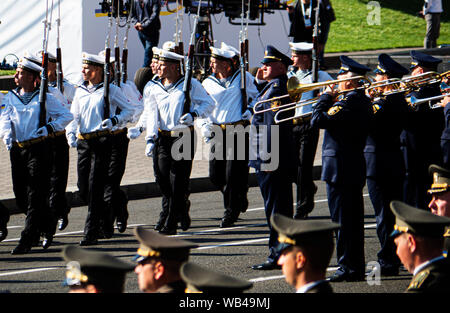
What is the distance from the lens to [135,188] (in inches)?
492

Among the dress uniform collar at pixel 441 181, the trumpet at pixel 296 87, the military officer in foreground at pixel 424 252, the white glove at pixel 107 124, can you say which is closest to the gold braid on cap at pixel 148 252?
the military officer in foreground at pixel 424 252

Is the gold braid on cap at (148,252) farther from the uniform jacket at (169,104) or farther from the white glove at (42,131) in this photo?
the uniform jacket at (169,104)

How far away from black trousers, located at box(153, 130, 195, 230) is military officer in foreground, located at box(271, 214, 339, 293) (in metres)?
5.38

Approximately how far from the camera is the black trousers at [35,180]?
377 inches

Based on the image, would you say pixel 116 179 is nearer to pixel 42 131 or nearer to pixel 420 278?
pixel 42 131

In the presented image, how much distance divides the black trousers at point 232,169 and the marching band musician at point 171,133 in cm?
68

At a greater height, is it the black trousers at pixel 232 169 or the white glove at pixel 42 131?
the white glove at pixel 42 131

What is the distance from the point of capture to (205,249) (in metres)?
9.30

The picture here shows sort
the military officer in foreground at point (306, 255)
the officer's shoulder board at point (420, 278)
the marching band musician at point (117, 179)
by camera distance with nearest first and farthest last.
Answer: the military officer in foreground at point (306, 255) < the officer's shoulder board at point (420, 278) < the marching band musician at point (117, 179)

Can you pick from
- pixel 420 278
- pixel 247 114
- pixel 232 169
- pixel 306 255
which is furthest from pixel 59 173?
pixel 420 278

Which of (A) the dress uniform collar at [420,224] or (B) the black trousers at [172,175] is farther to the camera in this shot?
(B) the black trousers at [172,175]

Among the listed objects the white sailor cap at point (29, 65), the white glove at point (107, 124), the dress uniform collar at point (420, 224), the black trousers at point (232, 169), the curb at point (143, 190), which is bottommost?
the curb at point (143, 190)

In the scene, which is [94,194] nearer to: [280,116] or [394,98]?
[280,116]
